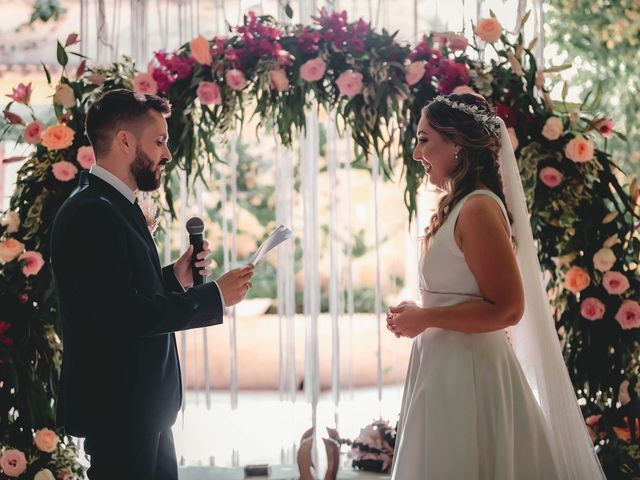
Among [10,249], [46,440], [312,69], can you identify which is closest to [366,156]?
[312,69]

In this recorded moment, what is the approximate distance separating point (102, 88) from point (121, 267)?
4.13ft

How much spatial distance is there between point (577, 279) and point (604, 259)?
121mm

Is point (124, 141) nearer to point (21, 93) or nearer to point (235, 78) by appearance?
point (235, 78)

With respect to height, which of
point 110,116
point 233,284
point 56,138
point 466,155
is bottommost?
point 233,284

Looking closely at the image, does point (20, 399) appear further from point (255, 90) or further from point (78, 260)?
point (255, 90)

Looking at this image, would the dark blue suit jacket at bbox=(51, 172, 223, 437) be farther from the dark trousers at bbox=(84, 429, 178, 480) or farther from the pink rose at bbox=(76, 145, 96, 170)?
the pink rose at bbox=(76, 145, 96, 170)

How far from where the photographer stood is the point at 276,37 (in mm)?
2857

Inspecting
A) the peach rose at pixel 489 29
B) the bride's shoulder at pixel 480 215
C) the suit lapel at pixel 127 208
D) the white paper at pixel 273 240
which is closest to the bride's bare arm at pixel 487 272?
the bride's shoulder at pixel 480 215

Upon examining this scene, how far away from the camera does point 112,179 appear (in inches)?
78.3

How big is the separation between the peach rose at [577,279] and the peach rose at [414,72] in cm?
91

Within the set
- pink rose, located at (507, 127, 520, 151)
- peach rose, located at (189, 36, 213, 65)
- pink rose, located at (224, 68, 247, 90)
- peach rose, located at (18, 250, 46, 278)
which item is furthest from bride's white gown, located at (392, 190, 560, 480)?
peach rose, located at (18, 250, 46, 278)

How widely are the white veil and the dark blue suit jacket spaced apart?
0.91m

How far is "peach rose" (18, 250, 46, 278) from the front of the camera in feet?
9.05

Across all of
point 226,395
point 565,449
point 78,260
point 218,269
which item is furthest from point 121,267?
point 218,269
